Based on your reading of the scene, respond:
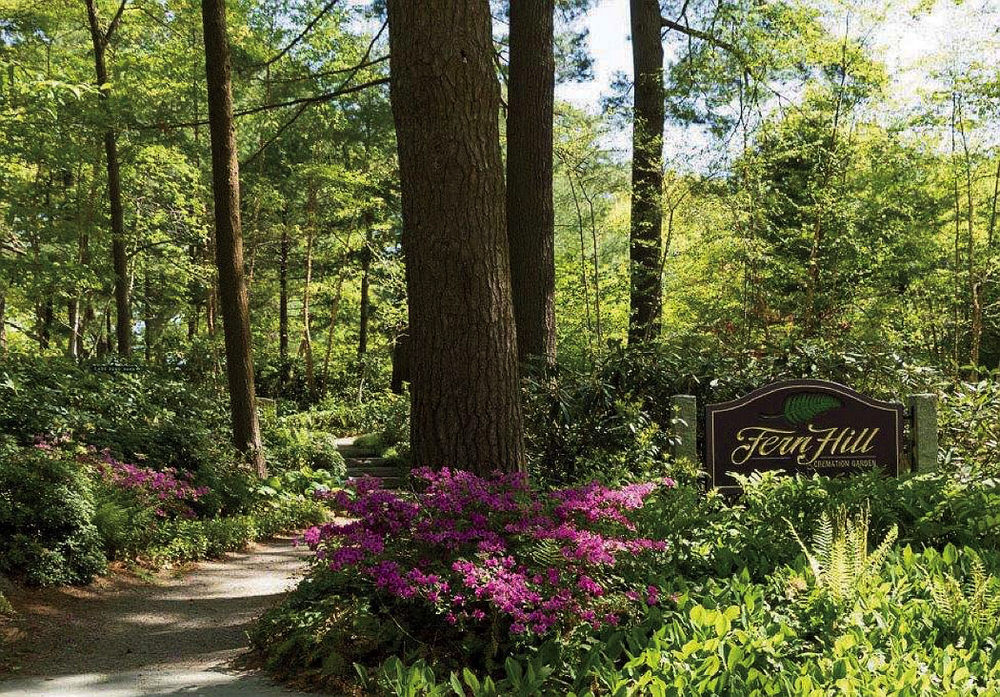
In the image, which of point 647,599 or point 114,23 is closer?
point 647,599

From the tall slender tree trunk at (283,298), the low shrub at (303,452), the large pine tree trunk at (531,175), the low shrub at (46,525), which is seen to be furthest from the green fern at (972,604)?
the tall slender tree trunk at (283,298)

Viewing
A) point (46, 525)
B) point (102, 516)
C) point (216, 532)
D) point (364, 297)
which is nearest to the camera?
point (46, 525)

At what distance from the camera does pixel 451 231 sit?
4656 millimetres

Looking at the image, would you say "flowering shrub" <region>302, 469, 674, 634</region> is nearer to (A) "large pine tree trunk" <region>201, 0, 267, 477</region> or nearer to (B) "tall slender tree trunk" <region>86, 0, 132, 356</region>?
(A) "large pine tree trunk" <region>201, 0, 267, 477</region>

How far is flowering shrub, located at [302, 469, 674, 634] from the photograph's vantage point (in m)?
3.36

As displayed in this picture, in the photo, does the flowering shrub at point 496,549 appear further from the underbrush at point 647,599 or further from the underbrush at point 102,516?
the underbrush at point 102,516

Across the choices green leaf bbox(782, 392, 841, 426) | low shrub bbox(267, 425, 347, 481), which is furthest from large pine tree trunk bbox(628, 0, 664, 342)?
low shrub bbox(267, 425, 347, 481)

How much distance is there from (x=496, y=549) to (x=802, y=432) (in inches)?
135

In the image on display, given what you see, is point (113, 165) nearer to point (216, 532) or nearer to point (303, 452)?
point (303, 452)

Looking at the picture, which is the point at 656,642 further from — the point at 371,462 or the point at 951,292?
the point at 951,292

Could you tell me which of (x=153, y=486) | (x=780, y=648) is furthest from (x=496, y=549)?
(x=153, y=486)

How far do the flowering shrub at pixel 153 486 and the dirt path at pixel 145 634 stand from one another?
87 cm

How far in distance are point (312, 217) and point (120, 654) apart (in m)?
16.7

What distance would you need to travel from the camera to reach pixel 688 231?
12922 millimetres
